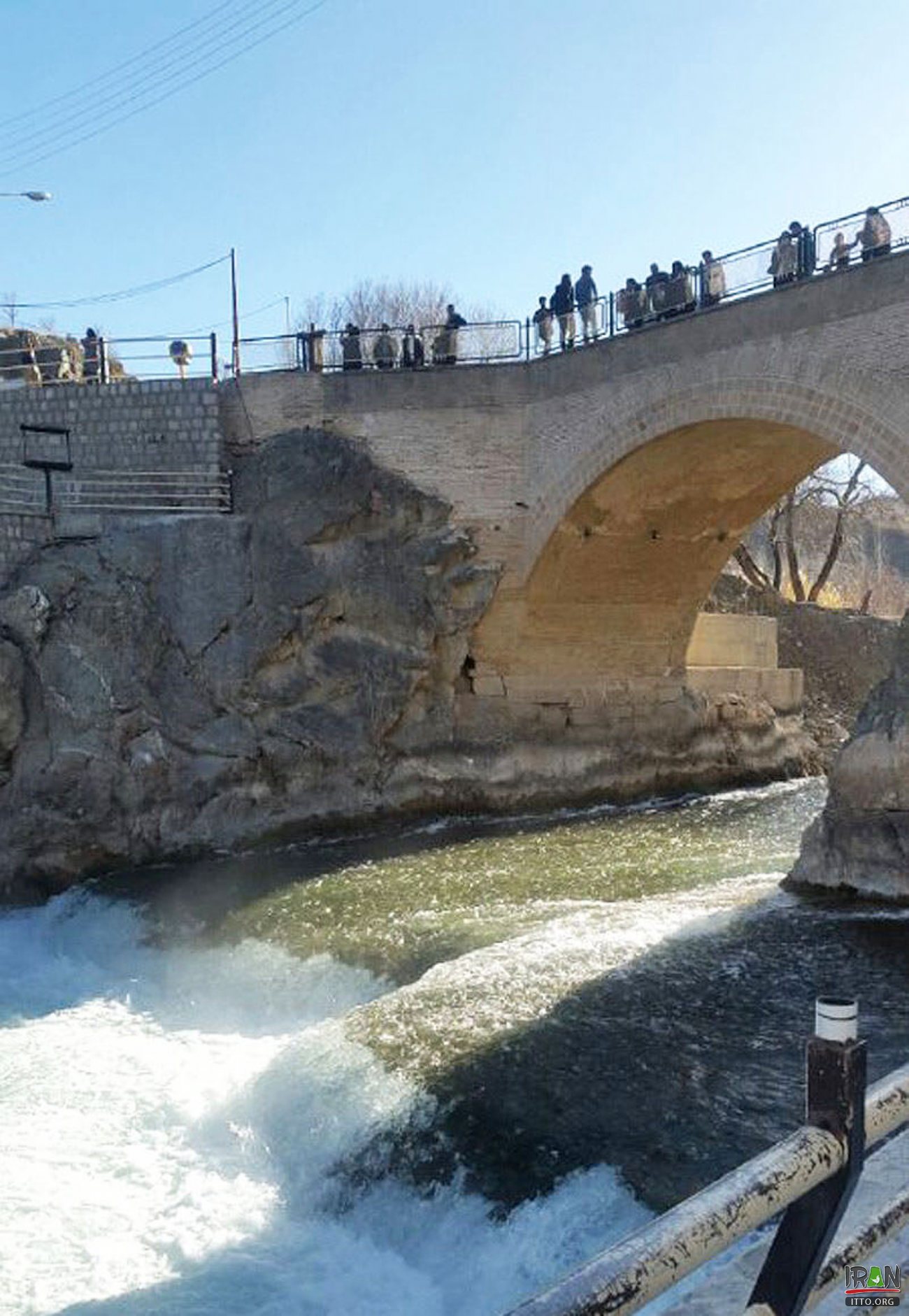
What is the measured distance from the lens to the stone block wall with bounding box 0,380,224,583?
17500 millimetres

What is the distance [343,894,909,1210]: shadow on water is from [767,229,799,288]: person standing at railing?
24.7ft

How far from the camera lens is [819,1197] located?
6.84 feet

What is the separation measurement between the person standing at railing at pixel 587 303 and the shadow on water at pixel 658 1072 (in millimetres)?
9692

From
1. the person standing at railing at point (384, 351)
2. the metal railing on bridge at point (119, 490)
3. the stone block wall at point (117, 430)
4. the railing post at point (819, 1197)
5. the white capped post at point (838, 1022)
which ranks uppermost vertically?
the person standing at railing at point (384, 351)

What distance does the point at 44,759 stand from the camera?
51.1 ft

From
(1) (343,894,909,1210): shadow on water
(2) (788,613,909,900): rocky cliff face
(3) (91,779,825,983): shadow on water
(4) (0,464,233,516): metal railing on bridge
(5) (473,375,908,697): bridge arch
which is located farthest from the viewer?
(4) (0,464,233,516): metal railing on bridge

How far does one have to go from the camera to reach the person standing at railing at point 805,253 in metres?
12.7

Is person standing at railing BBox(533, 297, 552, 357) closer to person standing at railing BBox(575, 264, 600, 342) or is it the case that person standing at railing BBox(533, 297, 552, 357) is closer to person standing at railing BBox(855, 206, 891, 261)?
person standing at railing BBox(575, 264, 600, 342)

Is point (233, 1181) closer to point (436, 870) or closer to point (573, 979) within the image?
point (573, 979)

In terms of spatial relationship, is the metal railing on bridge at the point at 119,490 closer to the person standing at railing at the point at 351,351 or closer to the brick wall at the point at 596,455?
the brick wall at the point at 596,455

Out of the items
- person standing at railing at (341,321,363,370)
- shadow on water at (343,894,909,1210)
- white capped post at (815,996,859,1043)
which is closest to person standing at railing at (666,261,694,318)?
person standing at railing at (341,321,363,370)

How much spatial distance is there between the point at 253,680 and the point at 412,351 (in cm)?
585

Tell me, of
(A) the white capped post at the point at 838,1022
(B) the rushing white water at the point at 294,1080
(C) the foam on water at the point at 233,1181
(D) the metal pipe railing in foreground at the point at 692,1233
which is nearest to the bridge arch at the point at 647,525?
(B) the rushing white water at the point at 294,1080

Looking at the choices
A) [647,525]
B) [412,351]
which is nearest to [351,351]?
[412,351]
